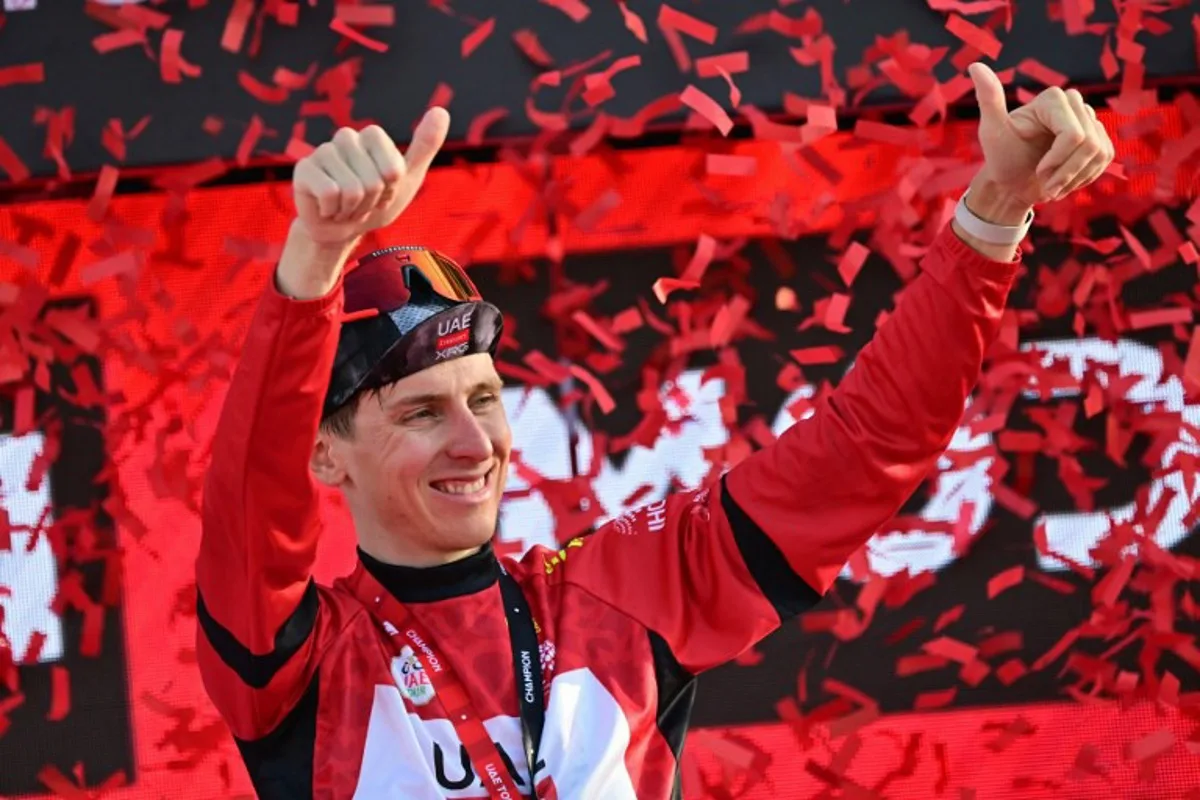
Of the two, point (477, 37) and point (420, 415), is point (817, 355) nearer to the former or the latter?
point (477, 37)

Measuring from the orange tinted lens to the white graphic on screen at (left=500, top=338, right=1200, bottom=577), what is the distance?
1.23 m

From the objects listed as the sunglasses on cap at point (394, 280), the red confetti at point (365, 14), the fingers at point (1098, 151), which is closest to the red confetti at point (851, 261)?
the red confetti at point (365, 14)

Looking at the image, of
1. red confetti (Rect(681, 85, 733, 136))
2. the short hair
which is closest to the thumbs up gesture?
the short hair

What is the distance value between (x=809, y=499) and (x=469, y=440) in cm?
45

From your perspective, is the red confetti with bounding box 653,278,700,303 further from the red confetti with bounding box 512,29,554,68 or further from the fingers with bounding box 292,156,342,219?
the fingers with bounding box 292,156,342,219

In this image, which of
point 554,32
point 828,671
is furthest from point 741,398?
point 554,32

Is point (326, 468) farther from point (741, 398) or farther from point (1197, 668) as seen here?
point (1197, 668)

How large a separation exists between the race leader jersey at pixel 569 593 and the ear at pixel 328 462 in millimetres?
131

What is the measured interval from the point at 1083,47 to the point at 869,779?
1.51m

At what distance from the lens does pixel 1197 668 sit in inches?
150

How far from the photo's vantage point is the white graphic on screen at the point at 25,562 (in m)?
3.78

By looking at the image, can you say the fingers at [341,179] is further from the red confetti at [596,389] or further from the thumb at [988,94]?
the red confetti at [596,389]

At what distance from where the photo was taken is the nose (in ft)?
8.13

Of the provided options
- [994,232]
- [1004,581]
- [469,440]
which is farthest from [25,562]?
[994,232]
